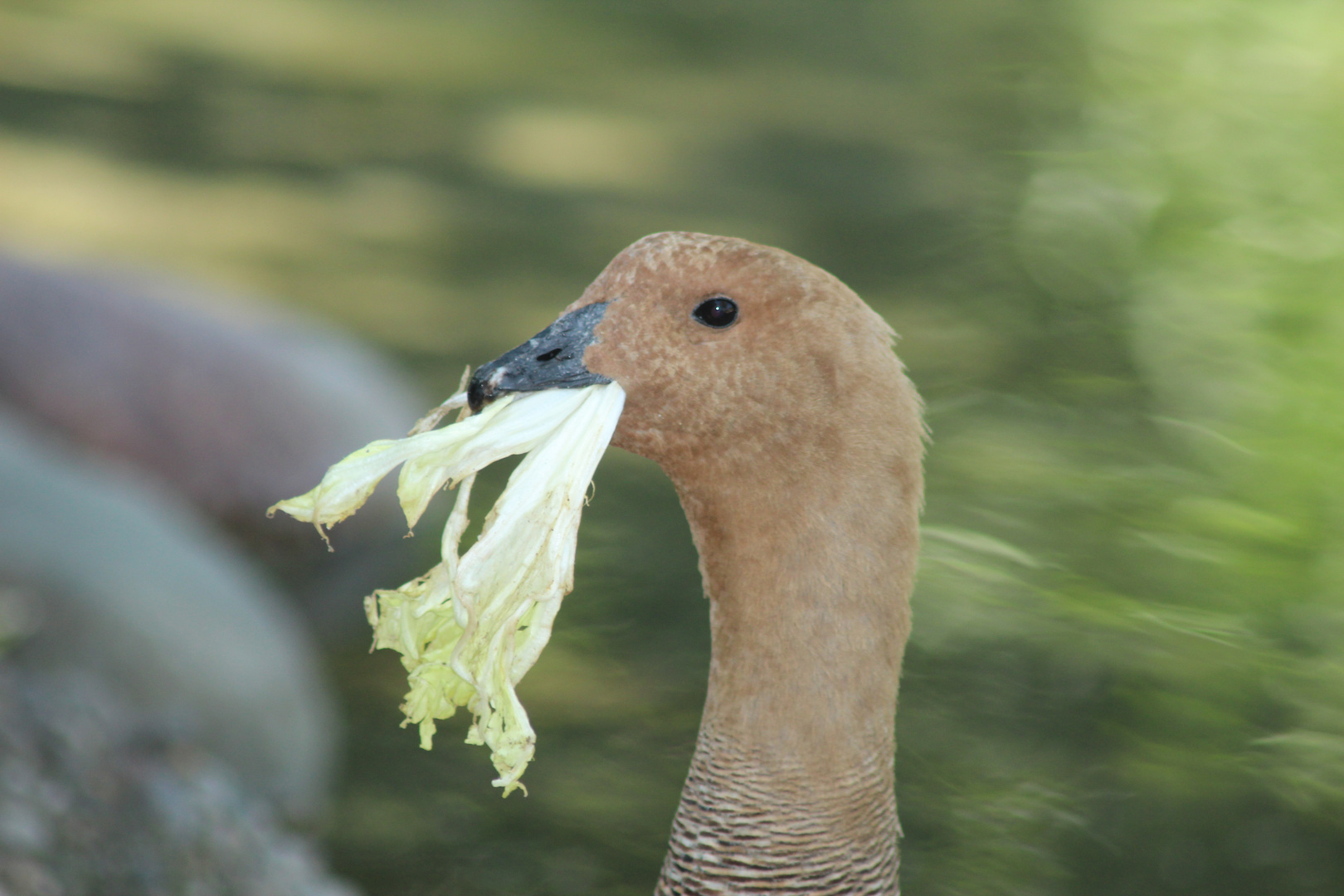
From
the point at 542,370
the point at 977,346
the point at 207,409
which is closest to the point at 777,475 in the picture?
the point at 542,370

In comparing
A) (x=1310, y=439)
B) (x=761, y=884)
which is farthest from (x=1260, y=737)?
(x=761, y=884)

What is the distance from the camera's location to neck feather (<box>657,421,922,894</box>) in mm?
2275

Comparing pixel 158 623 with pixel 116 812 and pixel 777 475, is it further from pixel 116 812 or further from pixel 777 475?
pixel 777 475

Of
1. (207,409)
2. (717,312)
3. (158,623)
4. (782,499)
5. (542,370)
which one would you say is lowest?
(782,499)

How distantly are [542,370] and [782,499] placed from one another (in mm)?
420

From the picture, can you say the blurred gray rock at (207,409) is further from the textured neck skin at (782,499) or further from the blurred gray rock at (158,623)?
the textured neck skin at (782,499)

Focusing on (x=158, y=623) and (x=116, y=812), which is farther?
(x=158, y=623)

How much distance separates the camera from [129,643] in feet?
14.4

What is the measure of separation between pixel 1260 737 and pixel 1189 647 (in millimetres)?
372

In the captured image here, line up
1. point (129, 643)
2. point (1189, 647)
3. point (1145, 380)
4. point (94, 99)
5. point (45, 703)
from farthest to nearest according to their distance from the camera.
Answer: point (94, 99) < point (1145, 380) < point (1189, 647) < point (129, 643) < point (45, 703)

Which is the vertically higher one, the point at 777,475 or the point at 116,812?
the point at 777,475

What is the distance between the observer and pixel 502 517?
2.20 m

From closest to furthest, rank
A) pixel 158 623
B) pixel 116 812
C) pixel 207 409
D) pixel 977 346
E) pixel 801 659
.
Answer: pixel 801 659, pixel 116 812, pixel 158 623, pixel 207 409, pixel 977 346

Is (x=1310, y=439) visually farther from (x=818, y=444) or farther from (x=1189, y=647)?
(x=818, y=444)
